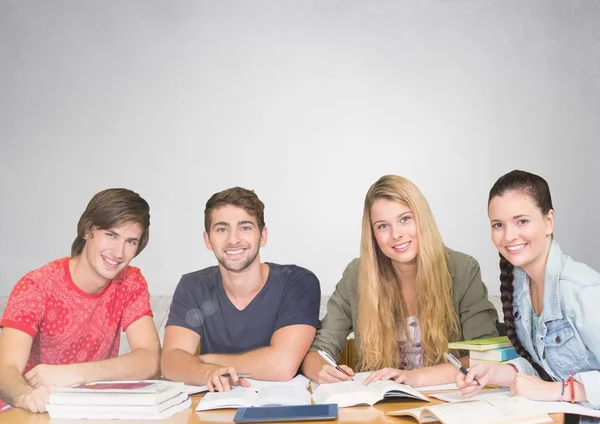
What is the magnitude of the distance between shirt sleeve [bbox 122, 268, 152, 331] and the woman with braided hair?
991mm

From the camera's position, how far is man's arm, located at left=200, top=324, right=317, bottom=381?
1.96 m

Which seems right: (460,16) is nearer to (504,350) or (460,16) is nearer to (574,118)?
(574,118)

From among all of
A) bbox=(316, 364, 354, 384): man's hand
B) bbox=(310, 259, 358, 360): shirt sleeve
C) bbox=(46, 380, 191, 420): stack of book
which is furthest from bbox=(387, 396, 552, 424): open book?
bbox=(310, 259, 358, 360): shirt sleeve

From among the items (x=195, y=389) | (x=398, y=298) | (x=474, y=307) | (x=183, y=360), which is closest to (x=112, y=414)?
(x=195, y=389)

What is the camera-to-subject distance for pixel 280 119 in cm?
621

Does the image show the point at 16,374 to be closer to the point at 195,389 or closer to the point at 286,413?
the point at 195,389

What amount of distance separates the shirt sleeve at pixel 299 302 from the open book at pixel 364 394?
541 millimetres

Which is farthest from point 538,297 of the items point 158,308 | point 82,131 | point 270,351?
point 82,131

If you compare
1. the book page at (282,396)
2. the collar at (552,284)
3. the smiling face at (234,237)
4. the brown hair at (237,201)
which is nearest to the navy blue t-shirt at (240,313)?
the smiling face at (234,237)

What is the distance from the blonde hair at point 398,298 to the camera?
202 cm

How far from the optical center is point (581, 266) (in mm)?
1612

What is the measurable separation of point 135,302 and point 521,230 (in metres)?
1.14

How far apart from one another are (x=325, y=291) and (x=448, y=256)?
411cm

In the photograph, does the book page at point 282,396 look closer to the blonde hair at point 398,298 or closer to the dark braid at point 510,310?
the blonde hair at point 398,298
